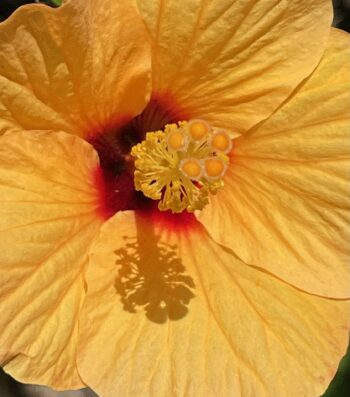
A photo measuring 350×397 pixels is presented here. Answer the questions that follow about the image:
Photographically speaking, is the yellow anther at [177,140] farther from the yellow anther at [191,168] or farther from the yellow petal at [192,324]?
the yellow petal at [192,324]

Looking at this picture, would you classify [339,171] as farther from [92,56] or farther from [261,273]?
[92,56]

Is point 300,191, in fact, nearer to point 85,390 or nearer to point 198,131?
point 198,131

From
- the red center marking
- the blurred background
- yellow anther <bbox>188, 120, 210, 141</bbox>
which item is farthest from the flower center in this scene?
the blurred background

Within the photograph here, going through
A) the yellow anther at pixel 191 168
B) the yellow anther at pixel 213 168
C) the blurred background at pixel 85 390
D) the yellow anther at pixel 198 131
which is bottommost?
the blurred background at pixel 85 390

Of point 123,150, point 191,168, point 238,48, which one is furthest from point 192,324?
point 238,48

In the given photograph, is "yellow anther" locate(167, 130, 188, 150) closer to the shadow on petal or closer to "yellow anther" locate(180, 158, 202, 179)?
"yellow anther" locate(180, 158, 202, 179)

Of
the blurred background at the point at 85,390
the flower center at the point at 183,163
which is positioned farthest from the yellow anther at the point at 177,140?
the blurred background at the point at 85,390

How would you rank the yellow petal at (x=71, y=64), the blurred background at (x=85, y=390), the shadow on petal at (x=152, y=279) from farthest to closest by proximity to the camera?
1. the blurred background at (x=85, y=390)
2. the shadow on petal at (x=152, y=279)
3. the yellow petal at (x=71, y=64)
